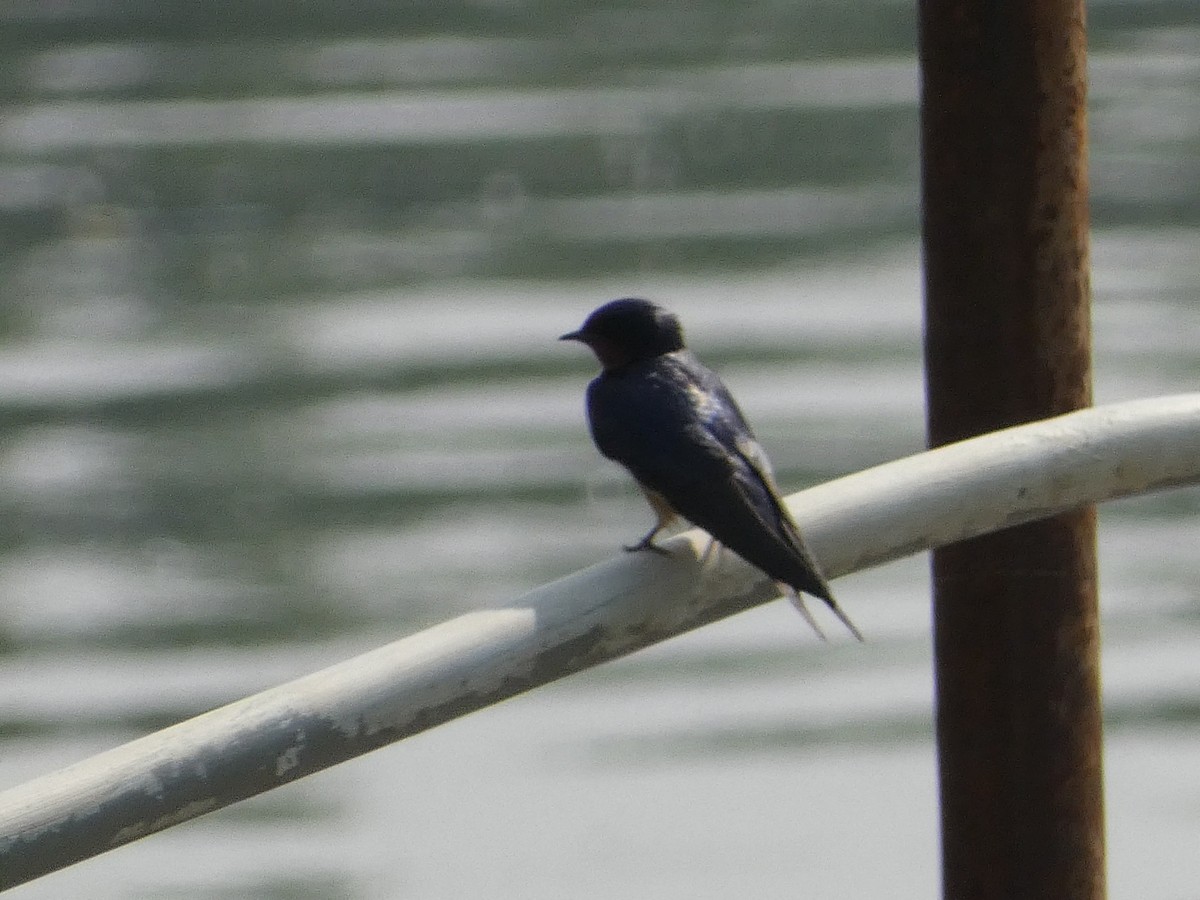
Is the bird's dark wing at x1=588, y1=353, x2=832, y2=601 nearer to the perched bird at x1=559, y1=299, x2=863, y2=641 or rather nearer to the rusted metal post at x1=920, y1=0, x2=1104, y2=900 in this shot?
the perched bird at x1=559, y1=299, x2=863, y2=641

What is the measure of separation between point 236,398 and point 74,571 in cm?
86

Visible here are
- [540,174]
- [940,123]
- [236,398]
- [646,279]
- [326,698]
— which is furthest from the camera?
[540,174]

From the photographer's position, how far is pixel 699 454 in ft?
7.14

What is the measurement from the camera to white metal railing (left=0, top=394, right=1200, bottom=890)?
141 centimetres

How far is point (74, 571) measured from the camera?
16.1ft

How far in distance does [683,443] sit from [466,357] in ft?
Result: 12.0

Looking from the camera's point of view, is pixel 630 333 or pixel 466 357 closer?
pixel 630 333

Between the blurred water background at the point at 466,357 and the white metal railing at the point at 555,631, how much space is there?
193cm

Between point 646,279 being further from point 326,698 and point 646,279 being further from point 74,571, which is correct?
point 326,698

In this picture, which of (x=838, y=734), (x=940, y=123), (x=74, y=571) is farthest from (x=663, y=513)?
(x=74, y=571)

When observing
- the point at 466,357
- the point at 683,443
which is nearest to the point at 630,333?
the point at 683,443

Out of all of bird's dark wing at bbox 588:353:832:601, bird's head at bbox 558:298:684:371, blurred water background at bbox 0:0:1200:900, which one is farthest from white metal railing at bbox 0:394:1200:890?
blurred water background at bbox 0:0:1200:900

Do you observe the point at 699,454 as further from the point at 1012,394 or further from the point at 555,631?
the point at 555,631

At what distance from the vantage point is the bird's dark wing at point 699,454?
1.83 m
